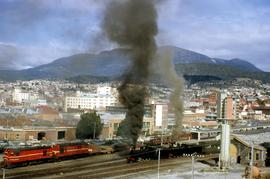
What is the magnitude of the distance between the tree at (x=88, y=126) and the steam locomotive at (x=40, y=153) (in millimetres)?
31675

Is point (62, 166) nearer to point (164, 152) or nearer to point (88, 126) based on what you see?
point (164, 152)

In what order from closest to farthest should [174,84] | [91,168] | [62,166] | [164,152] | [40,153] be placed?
[91,168] → [62,166] → [40,153] → [164,152] → [174,84]

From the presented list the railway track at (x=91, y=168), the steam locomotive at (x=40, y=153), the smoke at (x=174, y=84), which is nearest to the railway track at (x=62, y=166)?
the railway track at (x=91, y=168)

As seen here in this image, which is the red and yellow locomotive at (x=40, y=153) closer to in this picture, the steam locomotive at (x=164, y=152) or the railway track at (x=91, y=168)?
the railway track at (x=91, y=168)

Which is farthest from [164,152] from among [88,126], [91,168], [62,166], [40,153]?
[88,126]

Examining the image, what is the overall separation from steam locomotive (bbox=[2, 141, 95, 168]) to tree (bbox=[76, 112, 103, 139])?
31675mm

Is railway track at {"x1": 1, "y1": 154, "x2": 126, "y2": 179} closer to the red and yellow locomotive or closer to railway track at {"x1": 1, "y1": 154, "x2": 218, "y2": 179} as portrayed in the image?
railway track at {"x1": 1, "y1": 154, "x2": 218, "y2": 179}

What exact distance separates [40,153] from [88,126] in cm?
4023

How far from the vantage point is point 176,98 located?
78.1 metres

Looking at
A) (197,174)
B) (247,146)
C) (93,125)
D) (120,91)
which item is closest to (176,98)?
(93,125)

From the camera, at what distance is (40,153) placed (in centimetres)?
4622

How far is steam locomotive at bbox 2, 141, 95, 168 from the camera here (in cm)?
4362

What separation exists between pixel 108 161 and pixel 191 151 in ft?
51.5

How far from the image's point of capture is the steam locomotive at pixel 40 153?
4362cm
